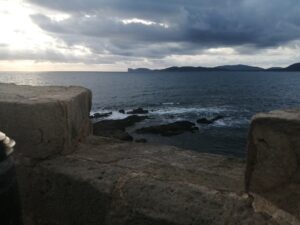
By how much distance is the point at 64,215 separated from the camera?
276cm

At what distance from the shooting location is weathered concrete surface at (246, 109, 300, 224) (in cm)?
208

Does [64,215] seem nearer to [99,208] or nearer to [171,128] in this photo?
[99,208]

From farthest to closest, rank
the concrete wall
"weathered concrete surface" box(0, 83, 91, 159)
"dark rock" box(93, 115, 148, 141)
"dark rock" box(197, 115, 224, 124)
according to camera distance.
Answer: "dark rock" box(197, 115, 224, 124) < "dark rock" box(93, 115, 148, 141) < "weathered concrete surface" box(0, 83, 91, 159) < the concrete wall

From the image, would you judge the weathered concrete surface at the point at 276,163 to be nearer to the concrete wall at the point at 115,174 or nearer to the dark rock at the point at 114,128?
the concrete wall at the point at 115,174

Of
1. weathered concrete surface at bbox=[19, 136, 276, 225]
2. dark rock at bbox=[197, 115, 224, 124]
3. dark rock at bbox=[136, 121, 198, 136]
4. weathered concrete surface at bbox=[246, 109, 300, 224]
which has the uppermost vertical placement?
weathered concrete surface at bbox=[246, 109, 300, 224]

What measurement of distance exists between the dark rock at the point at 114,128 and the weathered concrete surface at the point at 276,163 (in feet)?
91.7

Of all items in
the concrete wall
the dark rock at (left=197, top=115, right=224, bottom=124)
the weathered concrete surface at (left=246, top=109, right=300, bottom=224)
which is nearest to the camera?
the weathered concrete surface at (left=246, top=109, right=300, bottom=224)

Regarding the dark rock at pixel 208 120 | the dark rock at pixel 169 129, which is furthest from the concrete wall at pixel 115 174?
the dark rock at pixel 208 120

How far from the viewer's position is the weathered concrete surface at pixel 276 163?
6.83ft

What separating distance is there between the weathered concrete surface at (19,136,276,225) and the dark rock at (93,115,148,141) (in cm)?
2705

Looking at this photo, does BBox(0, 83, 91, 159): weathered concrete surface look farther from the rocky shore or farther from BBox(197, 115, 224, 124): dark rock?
BBox(197, 115, 224, 124): dark rock

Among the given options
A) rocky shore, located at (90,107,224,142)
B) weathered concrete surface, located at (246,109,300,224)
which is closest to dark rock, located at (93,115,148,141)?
rocky shore, located at (90,107,224,142)

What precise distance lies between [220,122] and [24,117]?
3802 centimetres

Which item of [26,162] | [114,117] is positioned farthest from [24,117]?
[114,117]
